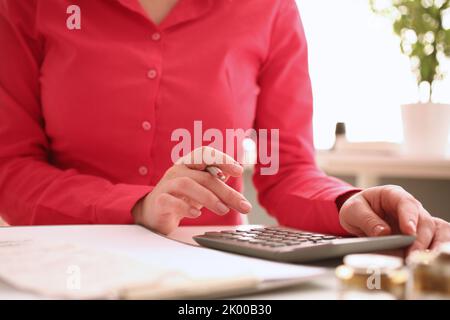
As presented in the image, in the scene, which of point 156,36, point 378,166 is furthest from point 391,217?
point 378,166

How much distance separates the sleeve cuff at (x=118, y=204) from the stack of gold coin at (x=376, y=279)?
43 cm

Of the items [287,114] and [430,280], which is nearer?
[430,280]

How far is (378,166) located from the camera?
185cm

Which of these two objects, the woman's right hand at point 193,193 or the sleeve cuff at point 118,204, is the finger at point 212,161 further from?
the sleeve cuff at point 118,204

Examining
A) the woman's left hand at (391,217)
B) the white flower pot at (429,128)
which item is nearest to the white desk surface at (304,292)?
the woman's left hand at (391,217)

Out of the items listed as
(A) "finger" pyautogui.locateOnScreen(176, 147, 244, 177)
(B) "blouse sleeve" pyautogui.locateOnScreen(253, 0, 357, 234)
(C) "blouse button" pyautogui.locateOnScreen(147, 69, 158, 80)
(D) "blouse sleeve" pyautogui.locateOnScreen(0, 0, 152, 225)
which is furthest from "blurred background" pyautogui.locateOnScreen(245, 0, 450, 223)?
(A) "finger" pyautogui.locateOnScreen(176, 147, 244, 177)

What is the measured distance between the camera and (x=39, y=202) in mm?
841

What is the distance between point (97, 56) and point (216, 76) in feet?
0.70

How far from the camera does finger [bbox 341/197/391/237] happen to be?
0.63 m

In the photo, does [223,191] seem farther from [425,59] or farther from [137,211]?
[425,59]

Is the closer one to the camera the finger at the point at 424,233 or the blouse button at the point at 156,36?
the finger at the point at 424,233

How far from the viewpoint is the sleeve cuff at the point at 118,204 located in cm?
77

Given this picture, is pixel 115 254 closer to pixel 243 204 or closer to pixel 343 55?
pixel 243 204

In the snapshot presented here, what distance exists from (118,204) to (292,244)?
34 centimetres
